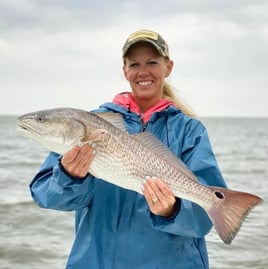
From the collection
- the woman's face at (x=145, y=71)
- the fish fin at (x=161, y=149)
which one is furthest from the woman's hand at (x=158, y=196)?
the woman's face at (x=145, y=71)

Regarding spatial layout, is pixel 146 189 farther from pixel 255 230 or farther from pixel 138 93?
pixel 255 230

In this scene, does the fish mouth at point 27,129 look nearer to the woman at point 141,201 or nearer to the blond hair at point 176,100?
the woman at point 141,201

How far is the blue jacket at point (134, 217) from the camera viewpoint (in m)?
3.60

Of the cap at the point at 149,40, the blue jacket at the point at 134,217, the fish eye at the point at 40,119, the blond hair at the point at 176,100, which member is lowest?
the blue jacket at the point at 134,217

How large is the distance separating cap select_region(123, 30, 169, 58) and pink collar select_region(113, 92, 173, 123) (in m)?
0.32

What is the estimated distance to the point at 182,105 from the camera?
4219 millimetres

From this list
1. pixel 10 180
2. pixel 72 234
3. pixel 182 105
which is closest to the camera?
pixel 182 105

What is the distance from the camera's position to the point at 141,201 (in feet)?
12.3

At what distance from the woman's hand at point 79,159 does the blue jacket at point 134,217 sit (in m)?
0.05

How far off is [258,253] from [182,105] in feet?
18.3

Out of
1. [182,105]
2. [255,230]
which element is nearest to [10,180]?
[255,230]

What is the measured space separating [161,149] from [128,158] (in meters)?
0.23

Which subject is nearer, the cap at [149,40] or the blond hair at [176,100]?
the cap at [149,40]

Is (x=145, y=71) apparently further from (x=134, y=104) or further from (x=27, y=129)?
(x=27, y=129)
